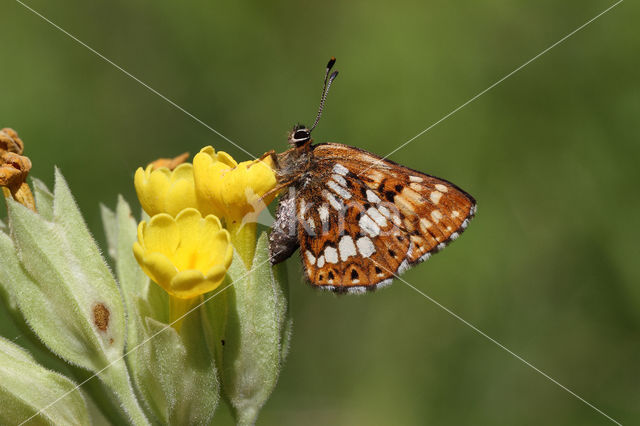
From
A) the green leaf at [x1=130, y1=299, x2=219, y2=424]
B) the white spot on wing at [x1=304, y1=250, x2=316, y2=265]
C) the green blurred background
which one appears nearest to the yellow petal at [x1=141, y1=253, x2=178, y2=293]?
the green leaf at [x1=130, y1=299, x2=219, y2=424]

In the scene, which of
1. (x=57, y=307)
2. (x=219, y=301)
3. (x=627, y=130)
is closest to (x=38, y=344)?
(x=57, y=307)

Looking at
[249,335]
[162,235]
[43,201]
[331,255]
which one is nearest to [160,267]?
[162,235]

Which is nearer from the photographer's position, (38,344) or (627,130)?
(38,344)

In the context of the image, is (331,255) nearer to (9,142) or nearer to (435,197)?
(435,197)

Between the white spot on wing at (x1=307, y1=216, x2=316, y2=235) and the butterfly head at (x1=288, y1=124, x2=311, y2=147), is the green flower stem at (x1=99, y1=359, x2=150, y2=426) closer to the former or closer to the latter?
the white spot on wing at (x1=307, y1=216, x2=316, y2=235)

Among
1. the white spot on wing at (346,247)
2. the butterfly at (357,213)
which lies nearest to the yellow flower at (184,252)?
the butterfly at (357,213)

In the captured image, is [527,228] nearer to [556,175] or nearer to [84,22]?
[556,175]

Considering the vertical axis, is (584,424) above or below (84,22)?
below
